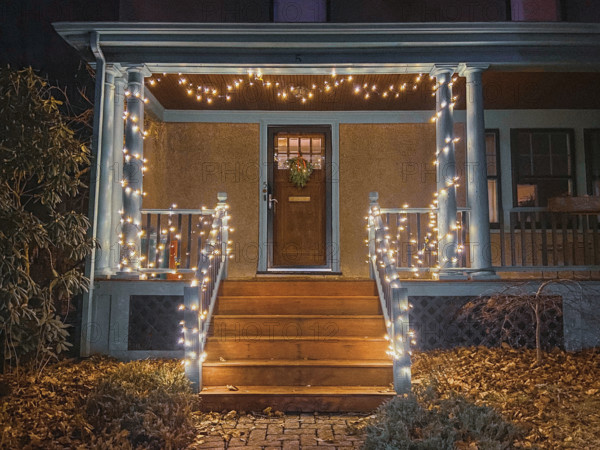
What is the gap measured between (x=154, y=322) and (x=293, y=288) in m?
1.83

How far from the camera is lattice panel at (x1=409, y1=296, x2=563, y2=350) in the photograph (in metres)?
6.69

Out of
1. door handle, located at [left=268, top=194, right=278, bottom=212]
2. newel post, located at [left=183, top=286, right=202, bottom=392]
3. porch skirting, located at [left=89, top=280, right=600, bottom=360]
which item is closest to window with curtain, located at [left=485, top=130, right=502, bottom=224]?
porch skirting, located at [left=89, top=280, right=600, bottom=360]

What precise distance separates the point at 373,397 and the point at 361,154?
5.34 metres

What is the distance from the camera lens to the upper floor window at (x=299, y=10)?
8.41 meters

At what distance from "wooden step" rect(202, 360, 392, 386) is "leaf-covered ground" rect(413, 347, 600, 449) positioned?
53cm

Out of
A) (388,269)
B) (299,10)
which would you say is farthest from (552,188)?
(299,10)

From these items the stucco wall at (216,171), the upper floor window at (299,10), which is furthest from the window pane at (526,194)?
the stucco wall at (216,171)

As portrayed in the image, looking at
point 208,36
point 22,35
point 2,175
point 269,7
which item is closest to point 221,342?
point 2,175

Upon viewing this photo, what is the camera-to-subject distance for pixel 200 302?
5.45 meters

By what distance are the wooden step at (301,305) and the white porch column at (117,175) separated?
1712mm

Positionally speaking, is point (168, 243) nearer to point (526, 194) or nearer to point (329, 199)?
point (329, 199)

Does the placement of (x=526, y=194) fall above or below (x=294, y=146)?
below

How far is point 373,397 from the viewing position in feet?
16.5

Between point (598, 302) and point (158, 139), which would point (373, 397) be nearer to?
point (598, 302)
